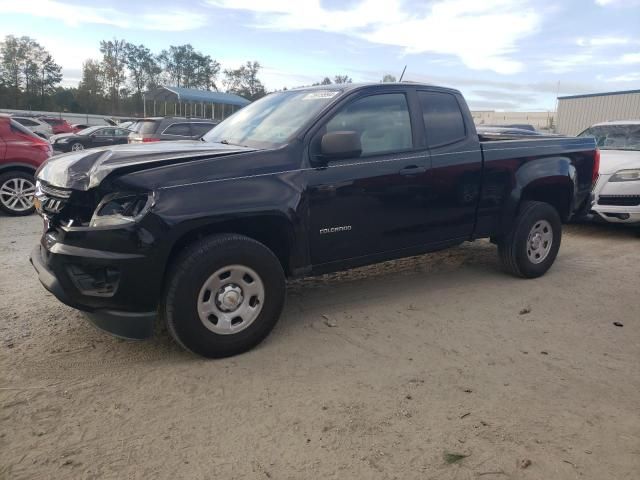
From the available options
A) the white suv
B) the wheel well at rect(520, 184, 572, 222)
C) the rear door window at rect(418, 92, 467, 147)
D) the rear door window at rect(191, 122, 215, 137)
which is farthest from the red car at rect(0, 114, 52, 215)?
the white suv

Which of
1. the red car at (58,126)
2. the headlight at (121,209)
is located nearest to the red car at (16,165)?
the headlight at (121,209)

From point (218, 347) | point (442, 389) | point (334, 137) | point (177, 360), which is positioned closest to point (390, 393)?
point (442, 389)

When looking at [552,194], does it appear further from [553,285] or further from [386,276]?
[386,276]

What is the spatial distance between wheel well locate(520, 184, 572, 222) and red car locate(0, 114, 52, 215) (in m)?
7.21

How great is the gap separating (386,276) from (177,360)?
8.41 ft

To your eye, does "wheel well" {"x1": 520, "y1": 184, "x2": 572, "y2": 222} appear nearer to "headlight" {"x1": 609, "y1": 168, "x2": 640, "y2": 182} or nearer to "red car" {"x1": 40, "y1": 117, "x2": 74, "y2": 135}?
"headlight" {"x1": 609, "y1": 168, "x2": 640, "y2": 182}

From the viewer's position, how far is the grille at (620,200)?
7188mm

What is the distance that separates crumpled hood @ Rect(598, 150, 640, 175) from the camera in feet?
24.1

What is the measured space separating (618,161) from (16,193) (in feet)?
30.4

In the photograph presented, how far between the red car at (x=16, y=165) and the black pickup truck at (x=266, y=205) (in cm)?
495

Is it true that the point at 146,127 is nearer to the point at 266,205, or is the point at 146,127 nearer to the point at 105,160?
the point at 105,160

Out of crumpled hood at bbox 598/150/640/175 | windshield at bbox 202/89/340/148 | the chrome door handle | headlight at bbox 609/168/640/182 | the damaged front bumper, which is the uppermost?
windshield at bbox 202/89/340/148

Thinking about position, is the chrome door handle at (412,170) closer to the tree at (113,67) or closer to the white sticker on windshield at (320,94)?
the white sticker on windshield at (320,94)

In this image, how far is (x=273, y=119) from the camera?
416 centimetres
